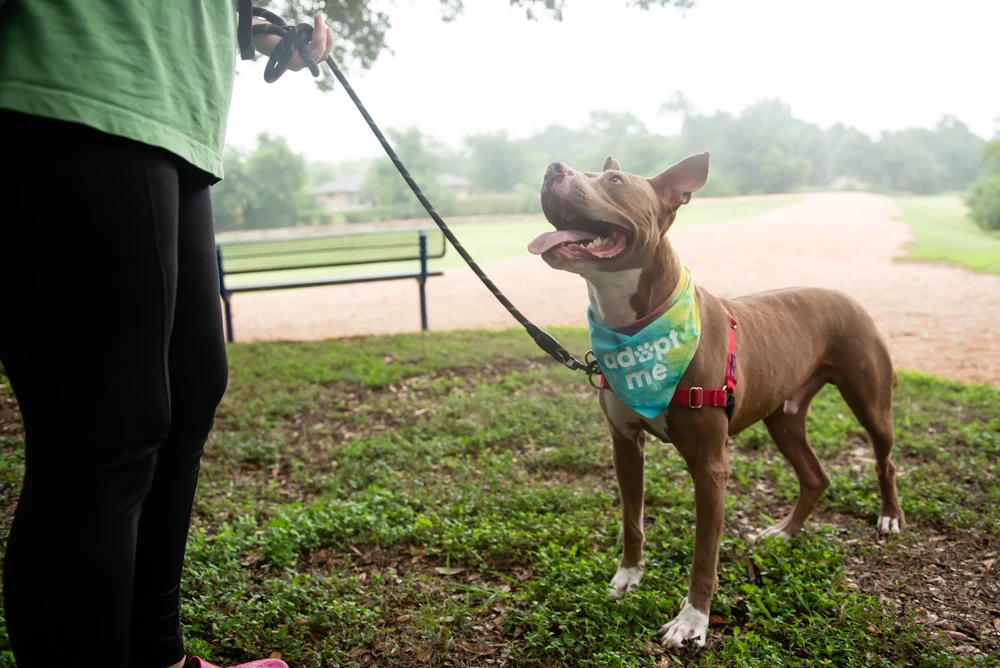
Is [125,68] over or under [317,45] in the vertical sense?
under

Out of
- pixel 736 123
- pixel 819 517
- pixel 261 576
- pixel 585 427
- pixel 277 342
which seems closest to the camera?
pixel 261 576

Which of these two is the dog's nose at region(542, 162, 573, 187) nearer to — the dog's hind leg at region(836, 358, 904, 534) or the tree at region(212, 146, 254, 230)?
the dog's hind leg at region(836, 358, 904, 534)

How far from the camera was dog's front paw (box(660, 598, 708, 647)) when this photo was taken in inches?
86.2

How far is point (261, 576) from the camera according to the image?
8.54ft

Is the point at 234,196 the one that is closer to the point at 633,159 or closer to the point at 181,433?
the point at 633,159

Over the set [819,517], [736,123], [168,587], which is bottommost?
[819,517]

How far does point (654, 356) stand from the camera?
2.11 metres

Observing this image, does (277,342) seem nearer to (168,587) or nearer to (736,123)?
(168,587)

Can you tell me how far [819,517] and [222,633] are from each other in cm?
255

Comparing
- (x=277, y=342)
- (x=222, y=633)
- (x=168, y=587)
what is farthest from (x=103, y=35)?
(x=277, y=342)

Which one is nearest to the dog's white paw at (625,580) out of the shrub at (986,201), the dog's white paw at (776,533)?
the dog's white paw at (776,533)

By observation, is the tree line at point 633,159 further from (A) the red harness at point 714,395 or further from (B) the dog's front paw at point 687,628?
(B) the dog's front paw at point 687,628

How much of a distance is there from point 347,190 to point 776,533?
22822 millimetres

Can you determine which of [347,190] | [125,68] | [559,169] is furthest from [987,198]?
[125,68]
